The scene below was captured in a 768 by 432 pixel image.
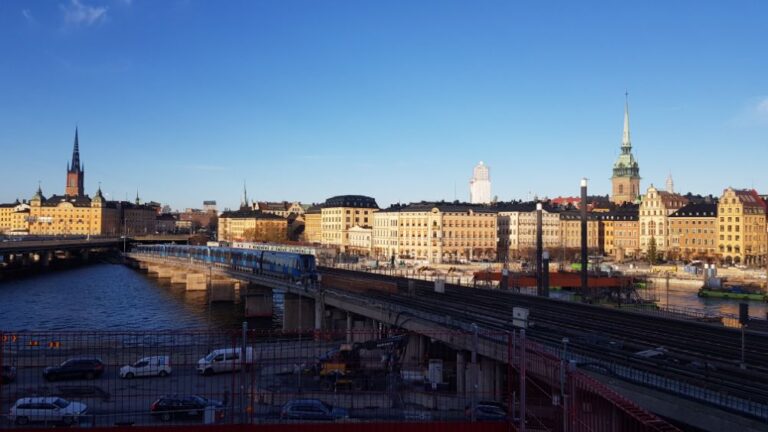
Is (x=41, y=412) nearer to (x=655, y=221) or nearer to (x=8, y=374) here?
(x=8, y=374)

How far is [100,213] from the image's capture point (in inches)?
7589

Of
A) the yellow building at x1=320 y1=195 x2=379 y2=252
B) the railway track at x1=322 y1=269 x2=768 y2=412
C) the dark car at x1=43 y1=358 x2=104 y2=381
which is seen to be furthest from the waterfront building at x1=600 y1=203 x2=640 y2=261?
the dark car at x1=43 y1=358 x2=104 y2=381

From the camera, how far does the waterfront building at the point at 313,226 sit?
163m

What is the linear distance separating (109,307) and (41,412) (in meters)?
50.4

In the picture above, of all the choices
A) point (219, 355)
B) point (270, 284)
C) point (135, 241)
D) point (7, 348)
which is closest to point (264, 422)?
point (219, 355)

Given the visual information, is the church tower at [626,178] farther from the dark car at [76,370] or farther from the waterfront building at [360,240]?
the dark car at [76,370]

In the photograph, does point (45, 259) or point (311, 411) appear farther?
point (45, 259)

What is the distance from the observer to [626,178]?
18250 centimetres

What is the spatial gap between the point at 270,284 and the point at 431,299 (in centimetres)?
2053

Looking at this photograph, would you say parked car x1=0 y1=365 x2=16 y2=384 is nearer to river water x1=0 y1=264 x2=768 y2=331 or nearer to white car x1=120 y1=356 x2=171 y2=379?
white car x1=120 y1=356 x2=171 y2=379

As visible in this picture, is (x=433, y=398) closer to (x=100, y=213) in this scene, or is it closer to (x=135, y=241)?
(x=135, y=241)

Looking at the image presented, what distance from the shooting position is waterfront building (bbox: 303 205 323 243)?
534 feet

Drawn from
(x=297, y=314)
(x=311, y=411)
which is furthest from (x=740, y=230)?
(x=311, y=411)

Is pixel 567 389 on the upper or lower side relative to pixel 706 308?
upper
